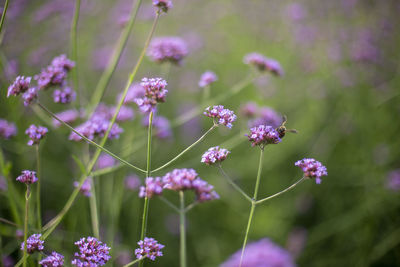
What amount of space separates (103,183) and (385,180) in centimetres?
272

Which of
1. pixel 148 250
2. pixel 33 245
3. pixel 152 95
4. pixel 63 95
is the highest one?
pixel 63 95

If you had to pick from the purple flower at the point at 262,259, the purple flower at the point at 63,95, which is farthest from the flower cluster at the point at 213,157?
the purple flower at the point at 63,95

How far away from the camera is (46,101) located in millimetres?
4059

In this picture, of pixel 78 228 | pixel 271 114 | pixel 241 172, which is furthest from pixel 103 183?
pixel 271 114

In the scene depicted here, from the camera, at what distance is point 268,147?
371cm

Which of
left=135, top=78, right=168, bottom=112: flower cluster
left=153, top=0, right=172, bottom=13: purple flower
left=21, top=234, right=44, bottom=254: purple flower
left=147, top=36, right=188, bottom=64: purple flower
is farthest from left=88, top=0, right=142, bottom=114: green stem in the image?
left=21, top=234, right=44, bottom=254: purple flower

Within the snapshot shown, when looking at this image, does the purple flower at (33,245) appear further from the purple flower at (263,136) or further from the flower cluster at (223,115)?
the purple flower at (263,136)

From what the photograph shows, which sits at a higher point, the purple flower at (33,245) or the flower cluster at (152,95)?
the flower cluster at (152,95)

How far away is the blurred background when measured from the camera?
2678 mm

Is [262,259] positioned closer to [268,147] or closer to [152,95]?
[152,95]

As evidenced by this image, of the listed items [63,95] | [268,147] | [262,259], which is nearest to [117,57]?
[63,95]

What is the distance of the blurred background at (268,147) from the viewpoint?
2.68 m

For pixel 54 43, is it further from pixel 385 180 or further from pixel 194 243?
pixel 385 180

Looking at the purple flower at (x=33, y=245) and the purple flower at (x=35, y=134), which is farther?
the purple flower at (x=35, y=134)
